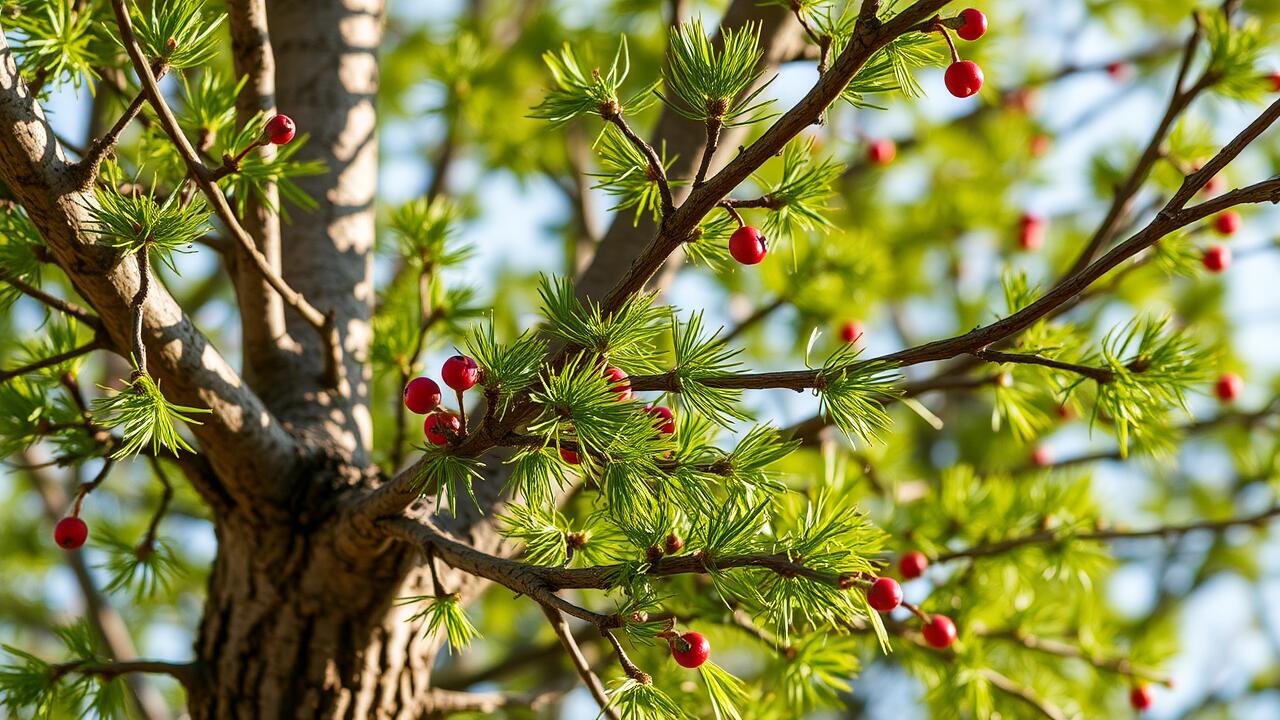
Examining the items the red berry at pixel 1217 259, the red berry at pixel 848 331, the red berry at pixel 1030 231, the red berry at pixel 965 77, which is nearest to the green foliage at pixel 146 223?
the red berry at pixel 965 77

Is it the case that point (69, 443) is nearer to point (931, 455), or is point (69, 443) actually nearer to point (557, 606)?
point (557, 606)

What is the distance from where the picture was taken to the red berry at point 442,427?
1.14 meters

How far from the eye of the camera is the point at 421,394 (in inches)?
43.4

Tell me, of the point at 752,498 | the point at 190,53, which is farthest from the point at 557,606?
the point at 190,53

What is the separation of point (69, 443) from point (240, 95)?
58cm

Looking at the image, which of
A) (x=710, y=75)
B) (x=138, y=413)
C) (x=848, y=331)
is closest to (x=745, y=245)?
(x=710, y=75)

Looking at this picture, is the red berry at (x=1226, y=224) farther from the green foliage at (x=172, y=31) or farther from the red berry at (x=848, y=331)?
the green foliage at (x=172, y=31)

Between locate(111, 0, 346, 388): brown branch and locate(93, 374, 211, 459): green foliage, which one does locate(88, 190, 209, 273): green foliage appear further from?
locate(93, 374, 211, 459): green foliage

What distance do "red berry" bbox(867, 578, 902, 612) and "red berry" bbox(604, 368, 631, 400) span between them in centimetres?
34

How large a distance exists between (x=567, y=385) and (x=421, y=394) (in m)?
0.18

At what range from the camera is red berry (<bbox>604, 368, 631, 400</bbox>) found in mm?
1061

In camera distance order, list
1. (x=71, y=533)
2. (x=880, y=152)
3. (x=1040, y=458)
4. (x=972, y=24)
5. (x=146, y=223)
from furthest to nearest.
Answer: (x=880, y=152), (x=1040, y=458), (x=71, y=533), (x=146, y=223), (x=972, y=24)

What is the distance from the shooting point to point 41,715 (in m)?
1.55

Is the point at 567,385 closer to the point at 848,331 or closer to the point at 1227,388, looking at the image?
the point at 848,331
